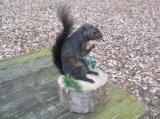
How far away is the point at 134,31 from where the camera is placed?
6.72 metres

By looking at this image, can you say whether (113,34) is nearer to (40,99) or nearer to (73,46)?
(40,99)

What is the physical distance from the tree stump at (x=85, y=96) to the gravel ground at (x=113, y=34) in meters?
1.37

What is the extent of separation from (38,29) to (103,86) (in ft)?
15.3

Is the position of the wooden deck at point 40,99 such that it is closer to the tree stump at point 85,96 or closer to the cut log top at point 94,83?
the tree stump at point 85,96

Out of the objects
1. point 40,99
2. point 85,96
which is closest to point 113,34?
point 40,99

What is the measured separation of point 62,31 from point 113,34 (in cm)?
427

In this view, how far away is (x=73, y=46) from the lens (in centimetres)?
232

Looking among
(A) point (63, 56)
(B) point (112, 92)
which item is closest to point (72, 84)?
(A) point (63, 56)

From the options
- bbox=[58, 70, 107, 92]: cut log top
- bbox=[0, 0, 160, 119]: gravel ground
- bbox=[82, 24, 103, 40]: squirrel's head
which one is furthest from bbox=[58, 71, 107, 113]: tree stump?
bbox=[0, 0, 160, 119]: gravel ground

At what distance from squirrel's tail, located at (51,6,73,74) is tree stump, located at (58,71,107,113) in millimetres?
270

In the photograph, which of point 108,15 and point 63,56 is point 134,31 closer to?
point 108,15

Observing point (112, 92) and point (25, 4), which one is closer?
point (112, 92)

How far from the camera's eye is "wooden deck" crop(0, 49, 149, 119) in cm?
257

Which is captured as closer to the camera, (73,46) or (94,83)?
(73,46)
